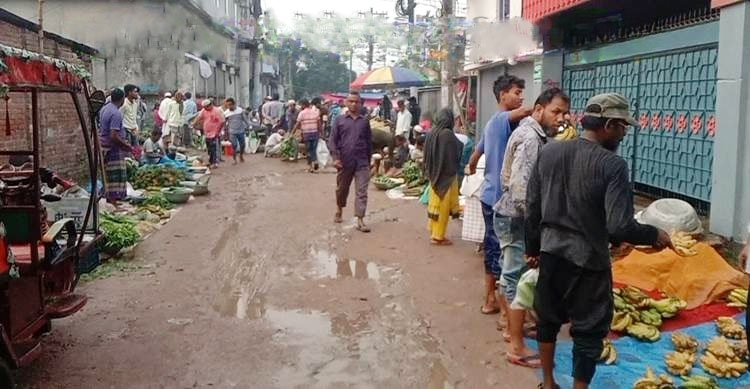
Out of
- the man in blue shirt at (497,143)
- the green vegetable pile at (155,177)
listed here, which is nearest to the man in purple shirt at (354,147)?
the man in blue shirt at (497,143)

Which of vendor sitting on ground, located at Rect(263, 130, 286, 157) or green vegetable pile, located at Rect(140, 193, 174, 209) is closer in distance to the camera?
green vegetable pile, located at Rect(140, 193, 174, 209)

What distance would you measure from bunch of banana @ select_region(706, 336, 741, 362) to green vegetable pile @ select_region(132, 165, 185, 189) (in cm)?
1015

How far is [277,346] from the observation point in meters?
5.55

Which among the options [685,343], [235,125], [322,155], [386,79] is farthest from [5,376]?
[386,79]

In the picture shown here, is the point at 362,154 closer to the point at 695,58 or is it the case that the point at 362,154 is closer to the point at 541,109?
the point at 695,58

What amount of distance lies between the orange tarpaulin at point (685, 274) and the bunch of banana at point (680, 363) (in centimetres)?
105

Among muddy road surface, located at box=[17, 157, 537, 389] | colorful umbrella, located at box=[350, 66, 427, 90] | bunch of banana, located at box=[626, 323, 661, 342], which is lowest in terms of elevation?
muddy road surface, located at box=[17, 157, 537, 389]

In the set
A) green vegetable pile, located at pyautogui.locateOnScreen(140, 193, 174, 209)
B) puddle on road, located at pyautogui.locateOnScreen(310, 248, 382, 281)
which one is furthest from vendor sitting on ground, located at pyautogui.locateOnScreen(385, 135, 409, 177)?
puddle on road, located at pyautogui.locateOnScreen(310, 248, 382, 281)

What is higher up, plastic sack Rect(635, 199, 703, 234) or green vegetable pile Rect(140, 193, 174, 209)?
plastic sack Rect(635, 199, 703, 234)

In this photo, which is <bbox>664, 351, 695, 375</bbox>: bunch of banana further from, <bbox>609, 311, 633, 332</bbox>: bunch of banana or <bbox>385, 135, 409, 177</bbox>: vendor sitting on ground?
<bbox>385, 135, 409, 177</bbox>: vendor sitting on ground

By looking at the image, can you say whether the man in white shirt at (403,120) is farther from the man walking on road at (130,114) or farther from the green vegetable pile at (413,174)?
the man walking on road at (130,114)

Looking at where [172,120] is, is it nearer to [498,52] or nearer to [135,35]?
[135,35]

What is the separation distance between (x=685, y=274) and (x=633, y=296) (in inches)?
25.0

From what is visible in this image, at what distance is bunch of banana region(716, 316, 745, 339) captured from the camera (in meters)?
5.38
